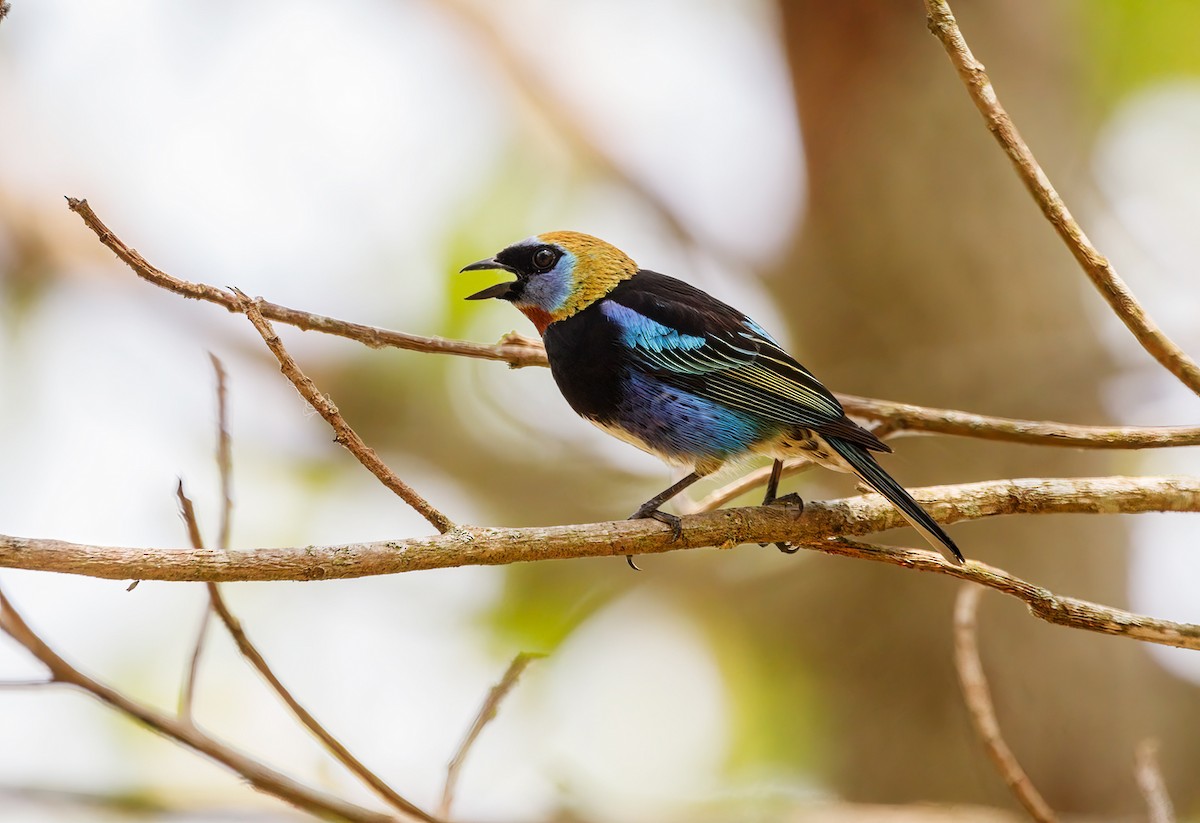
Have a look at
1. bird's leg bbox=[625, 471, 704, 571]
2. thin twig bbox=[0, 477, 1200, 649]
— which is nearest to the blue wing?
bird's leg bbox=[625, 471, 704, 571]

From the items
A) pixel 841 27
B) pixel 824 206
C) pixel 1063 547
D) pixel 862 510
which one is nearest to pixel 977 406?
pixel 1063 547

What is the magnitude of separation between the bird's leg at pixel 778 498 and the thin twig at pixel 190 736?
1457 millimetres

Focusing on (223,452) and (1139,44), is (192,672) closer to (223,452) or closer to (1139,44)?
(223,452)

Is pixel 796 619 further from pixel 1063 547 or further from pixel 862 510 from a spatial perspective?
pixel 862 510

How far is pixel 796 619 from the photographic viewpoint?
6586 millimetres

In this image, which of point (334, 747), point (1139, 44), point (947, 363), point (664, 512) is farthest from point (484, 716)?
point (1139, 44)

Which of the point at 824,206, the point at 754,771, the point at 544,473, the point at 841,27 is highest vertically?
the point at 841,27

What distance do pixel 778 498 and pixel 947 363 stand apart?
10.0 ft

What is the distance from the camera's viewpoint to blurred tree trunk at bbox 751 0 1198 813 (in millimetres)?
5867

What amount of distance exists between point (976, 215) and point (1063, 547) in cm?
197

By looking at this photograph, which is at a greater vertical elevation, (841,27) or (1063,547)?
(841,27)

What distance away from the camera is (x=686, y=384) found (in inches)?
158

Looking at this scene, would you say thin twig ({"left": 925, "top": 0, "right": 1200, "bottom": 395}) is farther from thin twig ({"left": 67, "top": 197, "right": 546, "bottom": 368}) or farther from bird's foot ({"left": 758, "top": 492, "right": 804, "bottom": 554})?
thin twig ({"left": 67, "top": 197, "right": 546, "bottom": 368})

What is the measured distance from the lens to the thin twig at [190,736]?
2.00 m
